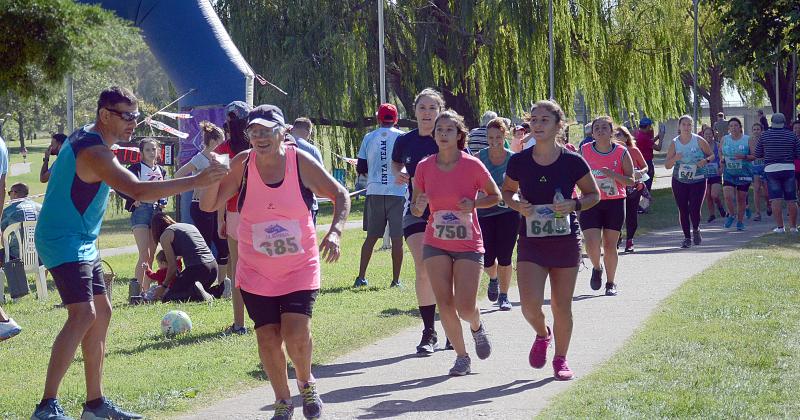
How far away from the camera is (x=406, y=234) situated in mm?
9070

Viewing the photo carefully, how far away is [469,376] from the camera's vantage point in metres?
7.78

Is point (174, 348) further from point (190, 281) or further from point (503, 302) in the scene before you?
point (503, 302)

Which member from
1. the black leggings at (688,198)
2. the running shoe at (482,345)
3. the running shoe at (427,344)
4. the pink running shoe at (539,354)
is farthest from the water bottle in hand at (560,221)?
the black leggings at (688,198)

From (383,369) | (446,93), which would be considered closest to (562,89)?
(446,93)

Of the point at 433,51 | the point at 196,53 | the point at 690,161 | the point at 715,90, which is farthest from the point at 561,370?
the point at 715,90

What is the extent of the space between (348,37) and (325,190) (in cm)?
1974

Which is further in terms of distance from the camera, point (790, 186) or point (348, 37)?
point (348, 37)

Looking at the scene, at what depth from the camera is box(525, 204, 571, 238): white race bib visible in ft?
24.8

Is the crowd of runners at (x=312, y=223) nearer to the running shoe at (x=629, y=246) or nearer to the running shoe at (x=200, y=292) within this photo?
the running shoe at (x=200, y=292)

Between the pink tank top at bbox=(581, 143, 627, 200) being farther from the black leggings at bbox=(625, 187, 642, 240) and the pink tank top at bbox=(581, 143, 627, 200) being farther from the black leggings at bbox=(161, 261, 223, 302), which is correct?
the black leggings at bbox=(161, 261, 223, 302)

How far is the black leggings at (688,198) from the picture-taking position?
1588 centimetres

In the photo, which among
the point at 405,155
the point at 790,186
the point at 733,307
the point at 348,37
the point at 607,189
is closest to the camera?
the point at 405,155

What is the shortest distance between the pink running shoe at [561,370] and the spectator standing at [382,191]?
183 inches

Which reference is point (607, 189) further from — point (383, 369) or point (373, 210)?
point (383, 369)
